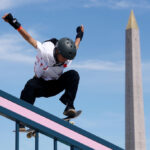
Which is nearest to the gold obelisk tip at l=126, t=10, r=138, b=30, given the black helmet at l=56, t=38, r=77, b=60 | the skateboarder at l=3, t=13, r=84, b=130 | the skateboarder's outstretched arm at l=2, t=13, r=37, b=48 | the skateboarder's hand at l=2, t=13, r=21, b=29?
the skateboarder at l=3, t=13, r=84, b=130

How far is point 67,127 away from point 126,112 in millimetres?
19671

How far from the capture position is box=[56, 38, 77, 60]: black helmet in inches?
280

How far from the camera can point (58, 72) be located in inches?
Answer: 291

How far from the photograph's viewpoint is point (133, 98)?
26.3 m

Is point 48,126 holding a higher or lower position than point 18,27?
lower

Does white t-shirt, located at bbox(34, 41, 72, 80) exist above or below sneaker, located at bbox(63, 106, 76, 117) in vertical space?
above

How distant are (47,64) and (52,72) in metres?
0.15

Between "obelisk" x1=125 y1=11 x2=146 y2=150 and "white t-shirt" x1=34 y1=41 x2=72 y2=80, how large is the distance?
Result: 18.6 metres

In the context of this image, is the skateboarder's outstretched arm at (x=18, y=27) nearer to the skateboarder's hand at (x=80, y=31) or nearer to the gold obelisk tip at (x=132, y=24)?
the skateboarder's hand at (x=80, y=31)

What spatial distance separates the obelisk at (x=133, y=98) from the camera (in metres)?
25.8

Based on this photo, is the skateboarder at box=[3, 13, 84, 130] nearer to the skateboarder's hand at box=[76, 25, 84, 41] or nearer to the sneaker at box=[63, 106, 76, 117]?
the sneaker at box=[63, 106, 76, 117]

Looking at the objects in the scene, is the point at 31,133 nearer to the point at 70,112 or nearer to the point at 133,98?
the point at 70,112

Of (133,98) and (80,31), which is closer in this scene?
(80,31)

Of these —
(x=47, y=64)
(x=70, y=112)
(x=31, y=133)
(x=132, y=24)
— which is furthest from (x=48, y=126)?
(x=132, y=24)
